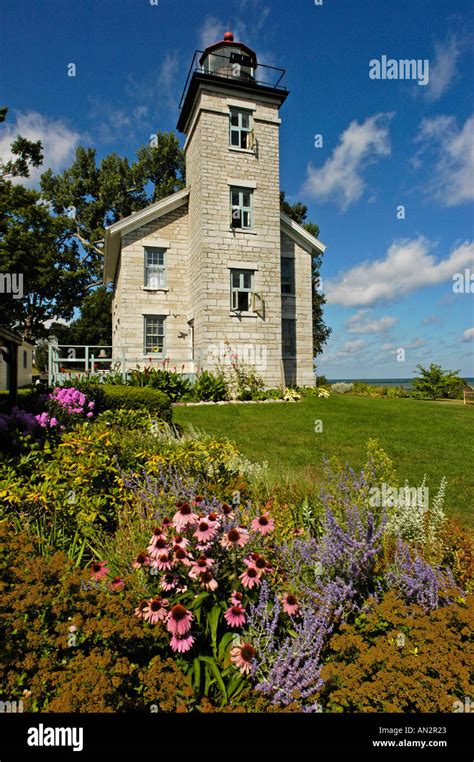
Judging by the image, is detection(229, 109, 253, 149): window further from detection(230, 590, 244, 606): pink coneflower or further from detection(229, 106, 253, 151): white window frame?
detection(230, 590, 244, 606): pink coneflower

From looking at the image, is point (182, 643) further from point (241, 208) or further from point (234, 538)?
point (241, 208)

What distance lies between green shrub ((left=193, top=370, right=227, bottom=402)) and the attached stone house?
113cm

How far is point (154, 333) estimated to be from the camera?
63.2ft

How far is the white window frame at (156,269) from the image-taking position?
19312 millimetres

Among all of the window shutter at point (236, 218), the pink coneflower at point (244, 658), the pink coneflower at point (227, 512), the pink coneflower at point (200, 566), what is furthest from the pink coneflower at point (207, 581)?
the window shutter at point (236, 218)

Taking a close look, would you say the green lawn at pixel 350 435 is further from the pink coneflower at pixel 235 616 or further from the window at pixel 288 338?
the window at pixel 288 338

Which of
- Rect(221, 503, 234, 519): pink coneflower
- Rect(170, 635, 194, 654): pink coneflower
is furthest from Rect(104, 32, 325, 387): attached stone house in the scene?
Rect(170, 635, 194, 654): pink coneflower

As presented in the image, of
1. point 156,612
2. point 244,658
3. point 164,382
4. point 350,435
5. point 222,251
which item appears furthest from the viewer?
point 222,251

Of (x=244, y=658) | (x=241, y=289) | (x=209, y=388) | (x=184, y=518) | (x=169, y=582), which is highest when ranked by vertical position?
(x=241, y=289)

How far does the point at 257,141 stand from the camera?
18359 mm

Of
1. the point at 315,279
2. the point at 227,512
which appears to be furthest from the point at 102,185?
the point at 227,512

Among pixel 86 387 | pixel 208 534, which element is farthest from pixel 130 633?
pixel 86 387

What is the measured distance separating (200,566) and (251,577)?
32cm
